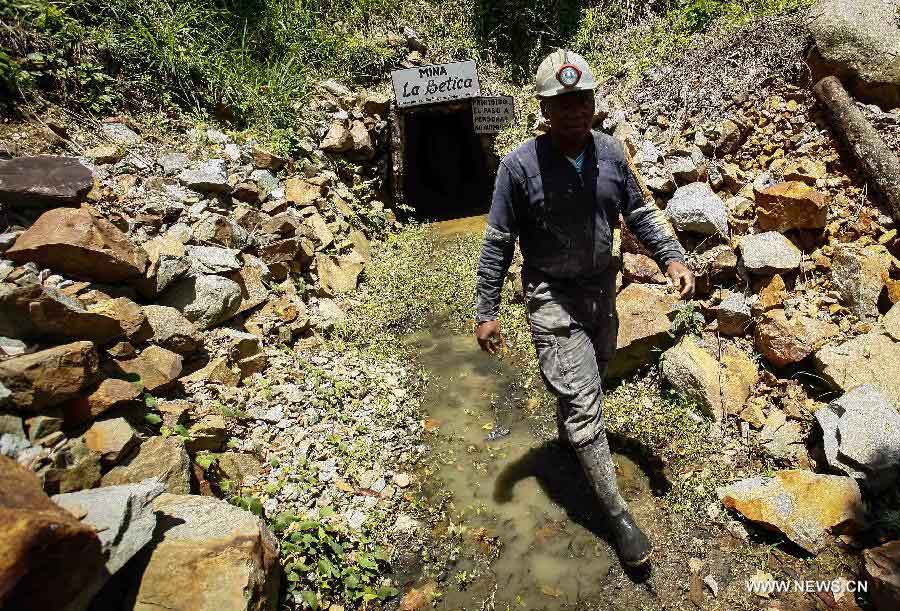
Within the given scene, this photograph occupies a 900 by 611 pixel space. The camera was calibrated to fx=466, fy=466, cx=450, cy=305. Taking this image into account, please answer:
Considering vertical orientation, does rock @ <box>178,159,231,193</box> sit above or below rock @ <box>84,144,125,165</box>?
below

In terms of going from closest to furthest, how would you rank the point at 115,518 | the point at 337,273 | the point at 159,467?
the point at 115,518 → the point at 159,467 → the point at 337,273

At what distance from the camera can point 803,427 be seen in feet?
10.1

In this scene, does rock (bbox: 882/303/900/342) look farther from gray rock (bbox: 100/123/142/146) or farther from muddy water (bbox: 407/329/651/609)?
gray rock (bbox: 100/123/142/146)

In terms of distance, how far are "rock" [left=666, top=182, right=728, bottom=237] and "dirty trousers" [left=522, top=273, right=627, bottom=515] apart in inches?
67.2

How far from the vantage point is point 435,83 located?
23.0 ft

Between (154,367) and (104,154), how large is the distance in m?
2.50

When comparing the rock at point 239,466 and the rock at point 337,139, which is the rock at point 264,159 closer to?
the rock at point 337,139

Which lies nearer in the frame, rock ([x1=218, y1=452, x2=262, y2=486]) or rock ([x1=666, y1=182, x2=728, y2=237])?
rock ([x1=218, y1=452, x2=262, y2=486])

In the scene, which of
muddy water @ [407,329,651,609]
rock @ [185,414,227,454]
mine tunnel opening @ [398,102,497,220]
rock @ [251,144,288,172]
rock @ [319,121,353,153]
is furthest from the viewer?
mine tunnel opening @ [398,102,497,220]

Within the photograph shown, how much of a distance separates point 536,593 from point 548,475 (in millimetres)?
819

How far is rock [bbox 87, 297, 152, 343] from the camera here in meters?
2.78

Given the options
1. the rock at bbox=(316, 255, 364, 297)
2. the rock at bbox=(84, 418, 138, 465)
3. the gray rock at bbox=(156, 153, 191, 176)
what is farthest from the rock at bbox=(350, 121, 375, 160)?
the rock at bbox=(84, 418, 138, 465)

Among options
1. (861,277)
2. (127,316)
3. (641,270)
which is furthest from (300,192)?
(861,277)

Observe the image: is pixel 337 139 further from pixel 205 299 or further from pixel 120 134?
pixel 205 299
